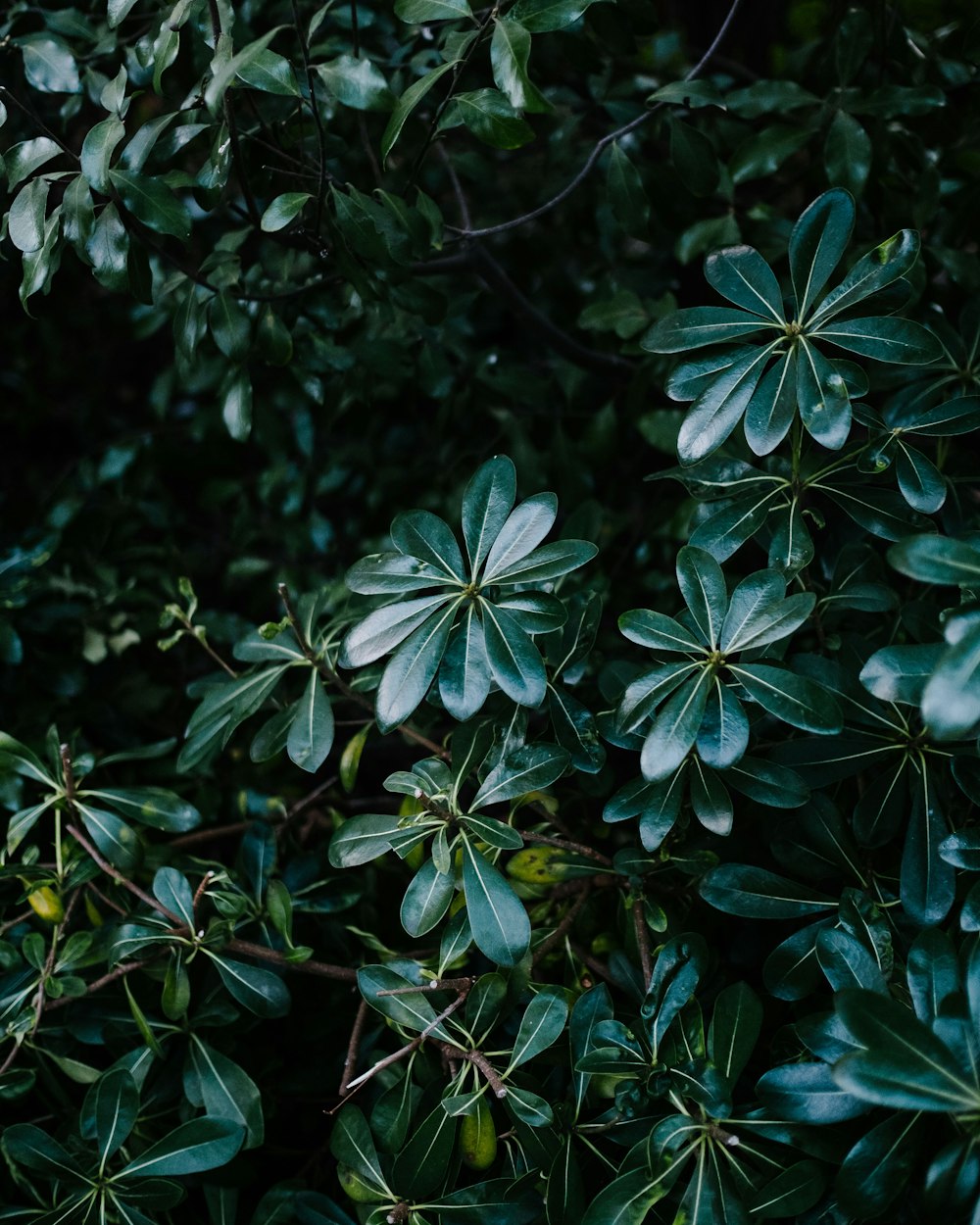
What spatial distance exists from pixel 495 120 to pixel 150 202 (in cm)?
37

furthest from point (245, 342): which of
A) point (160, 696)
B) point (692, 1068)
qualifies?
point (692, 1068)

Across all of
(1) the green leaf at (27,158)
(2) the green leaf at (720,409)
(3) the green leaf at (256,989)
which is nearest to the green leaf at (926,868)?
(2) the green leaf at (720,409)

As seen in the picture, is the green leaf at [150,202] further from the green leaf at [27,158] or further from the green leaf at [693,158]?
the green leaf at [693,158]

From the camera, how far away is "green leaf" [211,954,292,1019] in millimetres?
1035

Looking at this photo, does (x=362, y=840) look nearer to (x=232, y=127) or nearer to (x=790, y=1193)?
(x=790, y=1193)

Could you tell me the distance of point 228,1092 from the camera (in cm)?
104

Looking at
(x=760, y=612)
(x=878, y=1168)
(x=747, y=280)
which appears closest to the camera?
(x=878, y=1168)

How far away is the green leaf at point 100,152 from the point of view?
957 mm

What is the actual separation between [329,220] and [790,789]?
Result: 802 mm

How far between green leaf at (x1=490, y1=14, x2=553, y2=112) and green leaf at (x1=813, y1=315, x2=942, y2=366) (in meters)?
0.36

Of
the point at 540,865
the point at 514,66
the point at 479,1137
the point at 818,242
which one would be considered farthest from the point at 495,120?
the point at 479,1137

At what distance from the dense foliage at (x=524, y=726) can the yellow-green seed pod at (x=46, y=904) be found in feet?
0.05

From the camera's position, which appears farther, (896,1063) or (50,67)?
(50,67)

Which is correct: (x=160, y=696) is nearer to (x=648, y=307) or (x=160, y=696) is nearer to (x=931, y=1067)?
(x=648, y=307)
